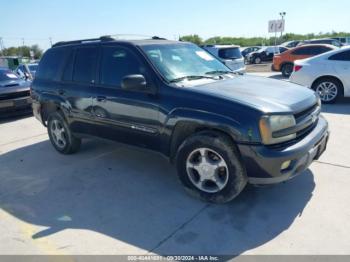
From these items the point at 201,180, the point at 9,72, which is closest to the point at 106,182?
the point at 201,180

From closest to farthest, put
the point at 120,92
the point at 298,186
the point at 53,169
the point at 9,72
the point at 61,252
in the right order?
the point at 61,252, the point at 298,186, the point at 120,92, the point at 53,169, the point at 9,72

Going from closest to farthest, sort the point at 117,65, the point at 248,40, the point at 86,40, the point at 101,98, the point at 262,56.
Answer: the point at 117,65
the point at 101,98
the point at 86,40
the point at 262,56
the point at 248,40

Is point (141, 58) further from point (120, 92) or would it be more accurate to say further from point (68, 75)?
point (68, 75)

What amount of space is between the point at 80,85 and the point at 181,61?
5.30ft

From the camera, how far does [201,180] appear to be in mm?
3660

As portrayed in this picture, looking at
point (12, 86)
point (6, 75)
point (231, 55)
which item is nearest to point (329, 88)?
point (231, 55)

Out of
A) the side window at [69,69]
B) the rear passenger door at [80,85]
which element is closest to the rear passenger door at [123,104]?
the rear passenger door at [80,85]

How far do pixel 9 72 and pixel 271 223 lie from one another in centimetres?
942

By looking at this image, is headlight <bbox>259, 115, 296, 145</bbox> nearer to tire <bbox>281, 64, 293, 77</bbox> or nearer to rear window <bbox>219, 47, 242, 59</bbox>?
rear window <bbox>219, 47, 242, 59</bbox>

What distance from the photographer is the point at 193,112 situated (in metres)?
3.48

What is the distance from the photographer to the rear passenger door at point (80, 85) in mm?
4656

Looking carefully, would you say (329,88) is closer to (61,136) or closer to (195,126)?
(195,126)

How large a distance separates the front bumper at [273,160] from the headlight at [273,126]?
88 mm

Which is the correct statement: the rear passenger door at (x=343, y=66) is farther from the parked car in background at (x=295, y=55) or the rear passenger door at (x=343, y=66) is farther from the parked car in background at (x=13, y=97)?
the parked car in background at (x=13, y=97)
